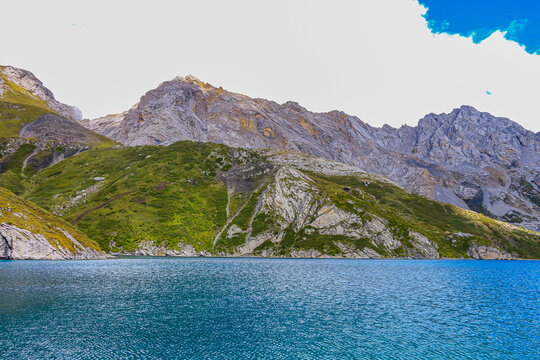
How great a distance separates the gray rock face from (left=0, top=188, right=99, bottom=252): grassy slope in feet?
5.86

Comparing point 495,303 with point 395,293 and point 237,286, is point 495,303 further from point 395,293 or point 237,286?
point 237,286

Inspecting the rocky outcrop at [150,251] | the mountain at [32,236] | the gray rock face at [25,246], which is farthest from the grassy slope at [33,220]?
the rocky outcrop at [150,251]

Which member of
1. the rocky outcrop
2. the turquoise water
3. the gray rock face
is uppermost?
the turquoise water

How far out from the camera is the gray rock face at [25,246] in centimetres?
11544

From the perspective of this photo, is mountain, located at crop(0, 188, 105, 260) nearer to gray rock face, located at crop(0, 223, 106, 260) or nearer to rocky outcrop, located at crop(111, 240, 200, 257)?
gray rock face, located at crop(0, 223, 106, 260)

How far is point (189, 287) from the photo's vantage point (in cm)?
7444

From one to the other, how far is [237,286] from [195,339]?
3978cm

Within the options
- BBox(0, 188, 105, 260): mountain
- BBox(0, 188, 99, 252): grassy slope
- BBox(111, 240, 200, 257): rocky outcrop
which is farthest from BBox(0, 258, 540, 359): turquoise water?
BBox(111, 240, 200, 257): rocky outcrop

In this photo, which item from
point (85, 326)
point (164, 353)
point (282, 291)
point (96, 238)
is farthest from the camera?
point (96, 238)

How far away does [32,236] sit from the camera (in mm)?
121375

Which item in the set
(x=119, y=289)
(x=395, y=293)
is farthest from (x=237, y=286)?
(x=395, y=293)

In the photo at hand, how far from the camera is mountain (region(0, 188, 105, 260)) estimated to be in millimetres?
116250

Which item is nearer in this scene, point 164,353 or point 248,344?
point 164,353

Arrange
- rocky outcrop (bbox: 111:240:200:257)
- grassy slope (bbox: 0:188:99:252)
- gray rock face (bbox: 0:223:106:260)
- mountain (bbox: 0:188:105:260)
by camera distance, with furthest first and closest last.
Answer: rocky outcrop (bbox: 111:240:200:257), grassy slope (bbox: 0:188:99:252), mountain (bbox: 0:188:105:260), gray rock face (bbox: 0:223:106:260)
